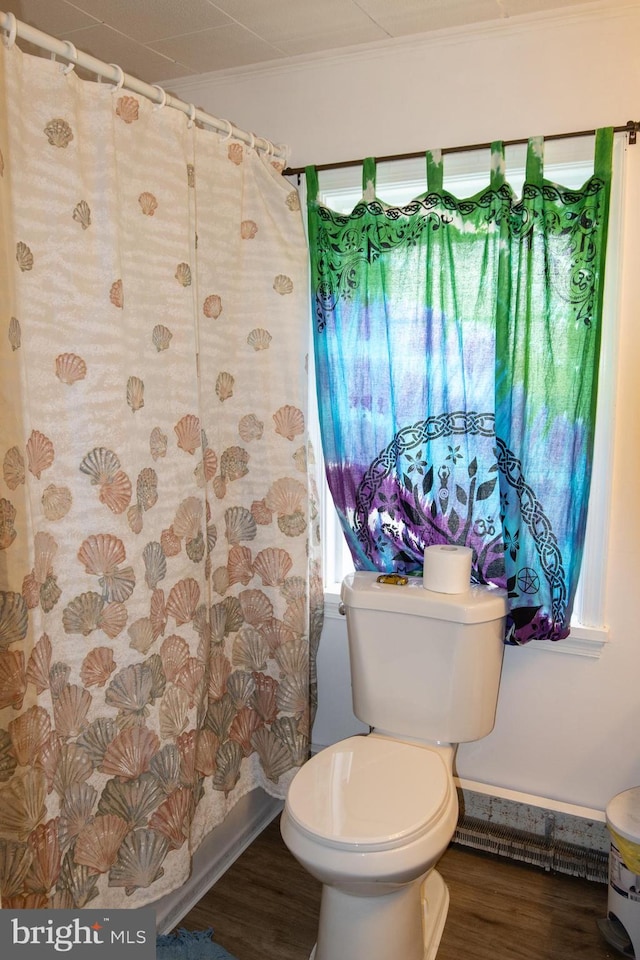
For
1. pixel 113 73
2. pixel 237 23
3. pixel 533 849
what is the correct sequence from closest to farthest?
1. pixel 113 73
2. pixel 237 23
3. pixel 533 849

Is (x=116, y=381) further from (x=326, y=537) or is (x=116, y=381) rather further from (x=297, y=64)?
(x=297, y=64)

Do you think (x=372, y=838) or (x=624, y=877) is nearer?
(x=372, y=838)

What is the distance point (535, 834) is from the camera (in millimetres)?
2139

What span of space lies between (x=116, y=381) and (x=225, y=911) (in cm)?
146

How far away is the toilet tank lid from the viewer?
191 cm

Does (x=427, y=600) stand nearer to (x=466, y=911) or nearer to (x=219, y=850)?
(x=466, y=911)

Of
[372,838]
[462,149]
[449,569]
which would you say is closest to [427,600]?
[449,569]

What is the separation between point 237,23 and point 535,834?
2.39 metres

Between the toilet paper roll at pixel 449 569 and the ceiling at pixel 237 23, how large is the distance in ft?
4.51

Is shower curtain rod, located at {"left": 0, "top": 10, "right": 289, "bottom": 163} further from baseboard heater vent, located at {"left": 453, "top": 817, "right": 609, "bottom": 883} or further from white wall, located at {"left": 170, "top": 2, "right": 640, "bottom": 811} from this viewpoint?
baseboard heater vent, located at {"left": 453, "top": 817, "right": 609, "bottom": 883}

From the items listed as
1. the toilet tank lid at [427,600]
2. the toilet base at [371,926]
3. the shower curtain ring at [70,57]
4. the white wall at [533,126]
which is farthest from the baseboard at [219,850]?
the shower curtain ring at [70,57]

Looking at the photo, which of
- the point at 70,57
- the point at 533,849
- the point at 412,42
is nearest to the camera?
the point at 70,57

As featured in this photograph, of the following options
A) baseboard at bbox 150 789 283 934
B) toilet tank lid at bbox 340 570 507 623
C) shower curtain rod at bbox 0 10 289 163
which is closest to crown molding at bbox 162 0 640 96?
shower curtain rod at bbox 0 10 289 163

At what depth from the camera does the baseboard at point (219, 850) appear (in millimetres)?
1941
